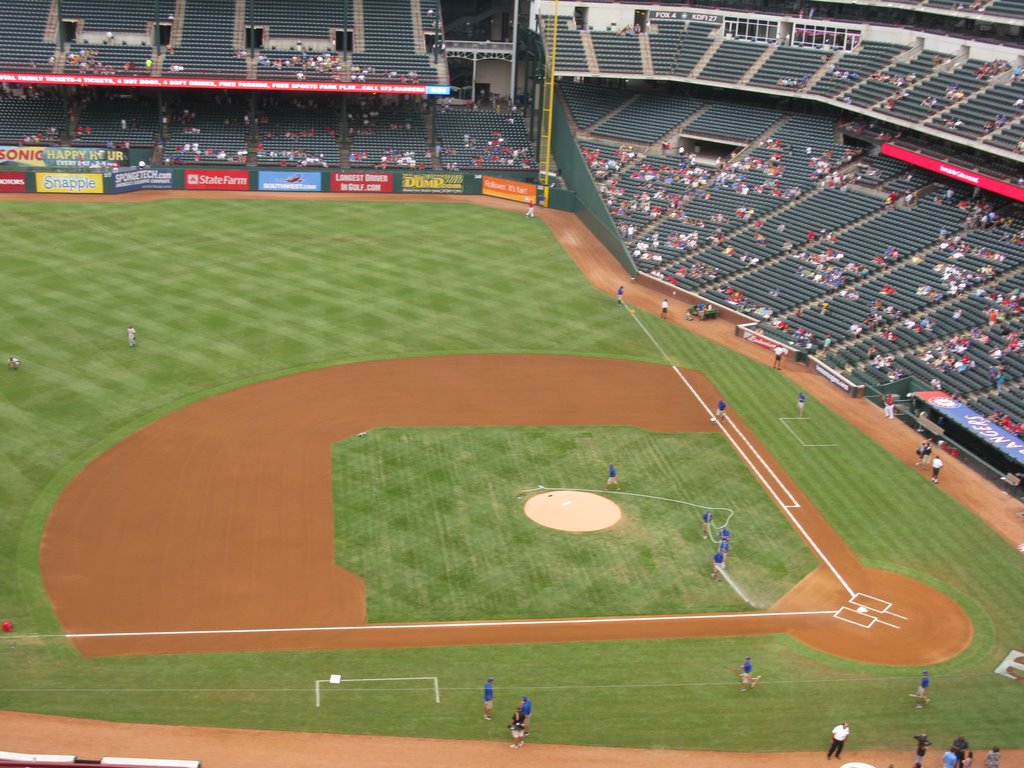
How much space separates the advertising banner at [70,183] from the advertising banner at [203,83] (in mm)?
7734

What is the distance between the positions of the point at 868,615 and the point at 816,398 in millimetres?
17736

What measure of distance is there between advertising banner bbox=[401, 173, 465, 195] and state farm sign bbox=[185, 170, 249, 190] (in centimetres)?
1143

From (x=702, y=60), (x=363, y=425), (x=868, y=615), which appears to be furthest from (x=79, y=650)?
(x=702, y=60)

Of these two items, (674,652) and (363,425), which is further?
(363,425)

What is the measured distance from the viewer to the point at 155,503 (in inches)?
1496

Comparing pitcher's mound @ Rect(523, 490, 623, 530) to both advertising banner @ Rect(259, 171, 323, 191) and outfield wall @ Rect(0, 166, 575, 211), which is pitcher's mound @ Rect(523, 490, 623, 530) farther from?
advertising banner @ Rect(259, 171, 323, 191)

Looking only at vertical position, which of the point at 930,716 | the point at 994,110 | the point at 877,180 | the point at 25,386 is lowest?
the point at 930,716

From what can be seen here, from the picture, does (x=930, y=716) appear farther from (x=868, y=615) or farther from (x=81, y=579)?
(x=81, y=579)

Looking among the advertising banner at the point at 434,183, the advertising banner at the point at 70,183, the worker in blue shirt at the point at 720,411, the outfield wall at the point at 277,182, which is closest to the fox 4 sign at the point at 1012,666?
the worker in blue shirt at the point at 720,411

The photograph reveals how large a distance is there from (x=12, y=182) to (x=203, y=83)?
47.6 ft

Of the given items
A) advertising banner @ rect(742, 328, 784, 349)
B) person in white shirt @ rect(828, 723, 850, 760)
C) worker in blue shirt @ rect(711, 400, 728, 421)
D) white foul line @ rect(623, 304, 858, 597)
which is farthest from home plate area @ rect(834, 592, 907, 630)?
advertising banner @ rect(742, 328, 784, 349)

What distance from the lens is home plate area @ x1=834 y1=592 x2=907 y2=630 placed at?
3400 centimetres

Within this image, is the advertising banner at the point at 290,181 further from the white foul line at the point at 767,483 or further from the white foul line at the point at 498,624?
the white foul line at the point at 498,624

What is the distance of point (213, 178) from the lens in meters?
78.1
